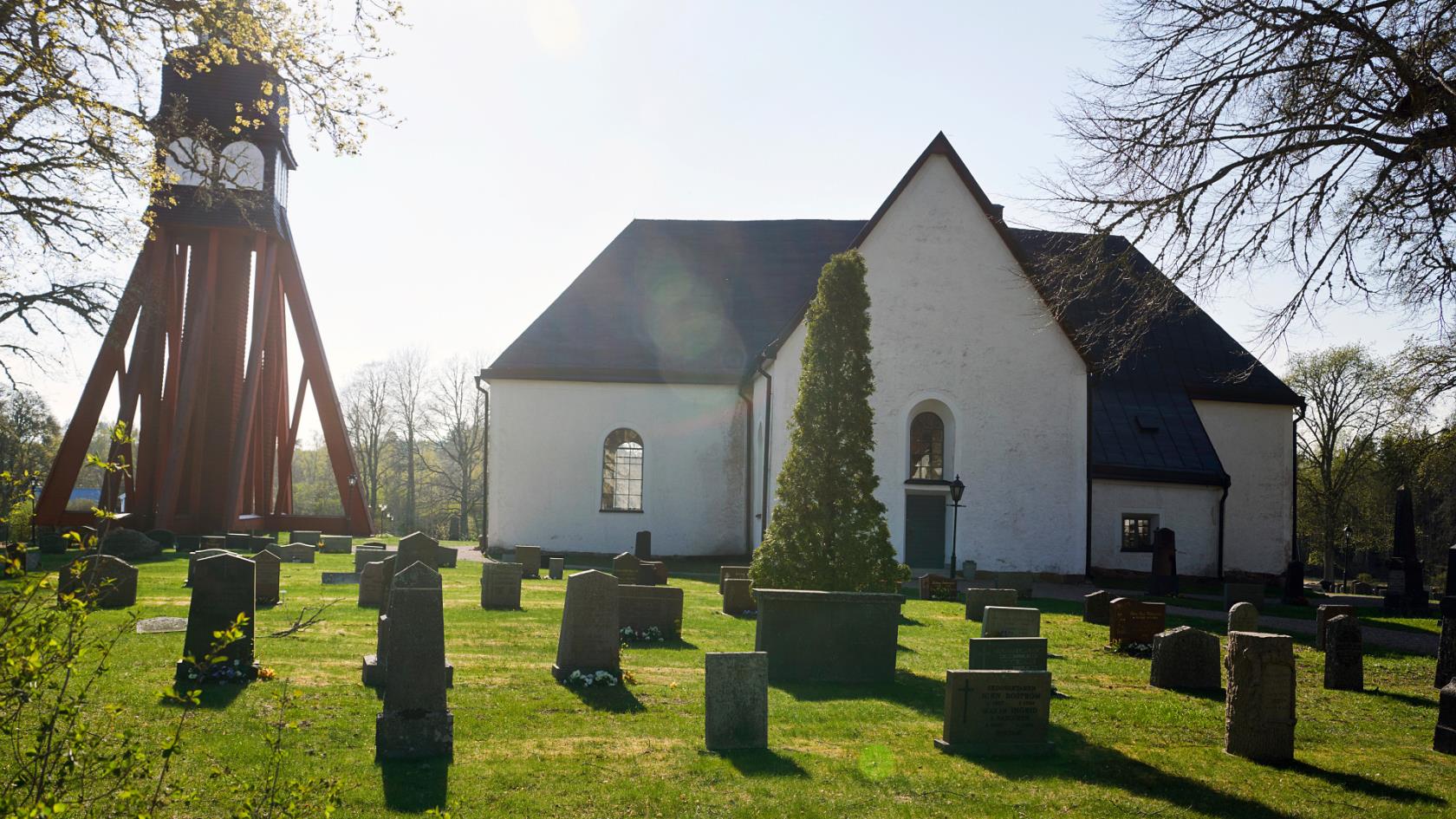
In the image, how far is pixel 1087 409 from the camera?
2544cm

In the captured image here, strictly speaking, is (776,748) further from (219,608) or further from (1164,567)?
(1164,567)

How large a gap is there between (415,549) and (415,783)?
739 centimetres

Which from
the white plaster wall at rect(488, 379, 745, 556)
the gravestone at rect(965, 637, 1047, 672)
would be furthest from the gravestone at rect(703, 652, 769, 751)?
the white plaster wall at rect(488, 379, 745, 556)

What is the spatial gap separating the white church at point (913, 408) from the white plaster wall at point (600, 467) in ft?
0.17

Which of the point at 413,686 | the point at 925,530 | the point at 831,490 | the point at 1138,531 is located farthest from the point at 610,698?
the point at 1138,531

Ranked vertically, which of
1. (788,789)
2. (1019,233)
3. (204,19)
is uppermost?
(1019,233)

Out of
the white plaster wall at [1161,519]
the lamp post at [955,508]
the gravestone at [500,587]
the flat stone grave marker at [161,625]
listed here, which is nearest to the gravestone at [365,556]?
the gravestone at [500,587]

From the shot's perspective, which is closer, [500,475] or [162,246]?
[162,246]

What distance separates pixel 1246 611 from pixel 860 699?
5.88m

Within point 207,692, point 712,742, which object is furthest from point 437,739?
point 207,692

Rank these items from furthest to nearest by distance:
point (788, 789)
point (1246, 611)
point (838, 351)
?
1. point (838, 351)
2. point (1246, 611)
3. point (788, 789)

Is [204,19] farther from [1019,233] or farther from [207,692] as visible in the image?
[1019,233]

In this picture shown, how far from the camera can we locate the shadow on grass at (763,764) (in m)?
7.91

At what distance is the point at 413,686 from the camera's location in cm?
779
